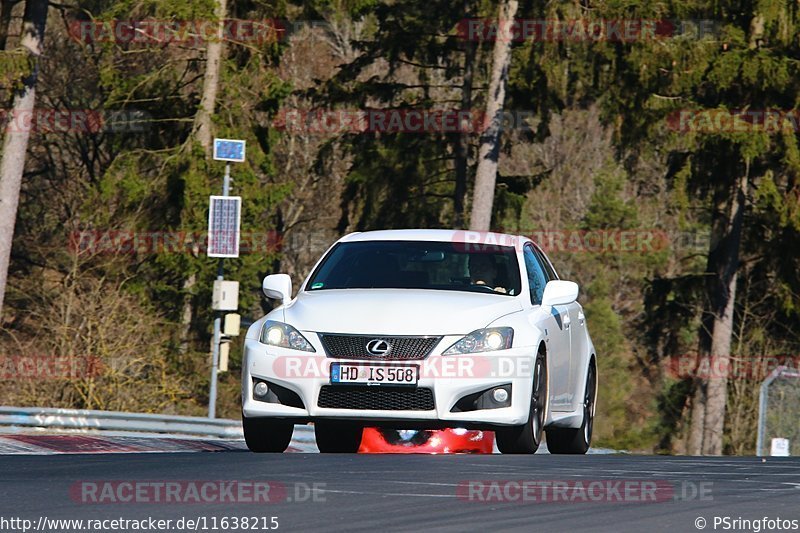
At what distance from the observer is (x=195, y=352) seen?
40125 millimetres

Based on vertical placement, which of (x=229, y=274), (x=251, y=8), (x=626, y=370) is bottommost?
(x=626, y=370)

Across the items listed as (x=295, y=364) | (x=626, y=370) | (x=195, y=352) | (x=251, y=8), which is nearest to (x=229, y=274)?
(x=195, y=352)

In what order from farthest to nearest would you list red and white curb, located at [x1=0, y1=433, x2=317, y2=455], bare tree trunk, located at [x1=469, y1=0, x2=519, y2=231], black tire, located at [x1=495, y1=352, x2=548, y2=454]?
bare tree trunk, located at [x1=469, y1=0, x2=519, y2=231] → red and white curb, located at [x1=0, y1=433, x2=317, y2=455] → black tire, located at [x1=495, y1=352, x2=548, y2=454]

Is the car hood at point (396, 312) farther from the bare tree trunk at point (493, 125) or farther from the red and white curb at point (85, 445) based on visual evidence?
the bare tree trunk at point (493, 125)

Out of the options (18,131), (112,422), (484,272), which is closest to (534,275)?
(484,272)

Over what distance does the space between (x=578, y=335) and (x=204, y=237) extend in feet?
84.8

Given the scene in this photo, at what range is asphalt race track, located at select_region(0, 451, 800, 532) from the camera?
714 cm

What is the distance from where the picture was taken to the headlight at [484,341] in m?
11.1

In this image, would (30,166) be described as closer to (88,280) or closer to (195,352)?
(195,352)

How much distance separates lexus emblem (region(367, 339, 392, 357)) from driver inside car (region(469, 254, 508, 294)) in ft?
4.64

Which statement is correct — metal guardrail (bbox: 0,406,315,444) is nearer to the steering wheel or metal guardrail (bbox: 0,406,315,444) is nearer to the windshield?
the windshield

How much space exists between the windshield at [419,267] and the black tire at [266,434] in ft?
3.63

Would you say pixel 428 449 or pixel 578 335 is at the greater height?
pixel 578 335

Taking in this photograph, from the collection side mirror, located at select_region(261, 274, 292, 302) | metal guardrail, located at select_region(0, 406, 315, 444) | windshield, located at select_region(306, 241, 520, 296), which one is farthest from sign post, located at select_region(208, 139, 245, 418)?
side mirror, located at select_region(261, 274, 292, 302)
